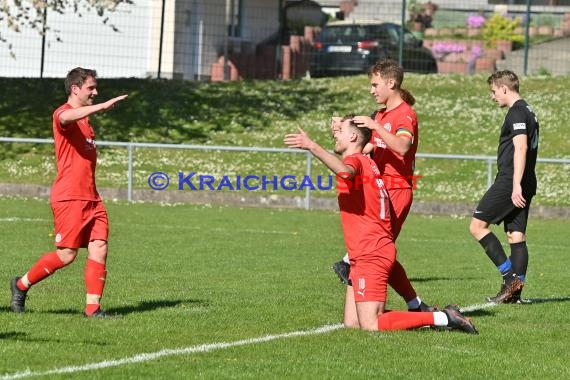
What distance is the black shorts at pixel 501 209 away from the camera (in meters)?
11.9

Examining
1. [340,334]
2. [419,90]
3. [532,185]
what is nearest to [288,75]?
[419,90]

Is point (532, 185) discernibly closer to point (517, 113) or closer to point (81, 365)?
point (517, 113)

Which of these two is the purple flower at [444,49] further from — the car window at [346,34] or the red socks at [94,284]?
the red socks at [94,284]

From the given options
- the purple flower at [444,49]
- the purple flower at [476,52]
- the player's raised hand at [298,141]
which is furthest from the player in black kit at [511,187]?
the purple flower at [444,49]

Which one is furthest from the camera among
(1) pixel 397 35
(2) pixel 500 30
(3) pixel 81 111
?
(2) pixel 500 30

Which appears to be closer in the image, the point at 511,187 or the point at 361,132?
the point at 361,132

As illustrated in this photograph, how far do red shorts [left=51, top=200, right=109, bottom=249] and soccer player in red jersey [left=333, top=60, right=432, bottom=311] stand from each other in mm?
2057

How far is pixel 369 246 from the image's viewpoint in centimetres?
948

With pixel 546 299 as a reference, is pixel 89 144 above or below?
above

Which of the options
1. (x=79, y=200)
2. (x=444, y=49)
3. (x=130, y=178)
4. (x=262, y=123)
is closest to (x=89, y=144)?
(x=79, y=200)

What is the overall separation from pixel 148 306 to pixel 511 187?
3.33m

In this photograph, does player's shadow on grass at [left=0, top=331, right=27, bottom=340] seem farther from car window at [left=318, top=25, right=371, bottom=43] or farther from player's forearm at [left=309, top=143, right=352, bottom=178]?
car window at [left=318, top=25, right=371, bottom=43]

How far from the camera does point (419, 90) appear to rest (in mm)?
32875

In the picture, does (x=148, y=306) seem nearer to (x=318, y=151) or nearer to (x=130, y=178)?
(x=318, y=151)
